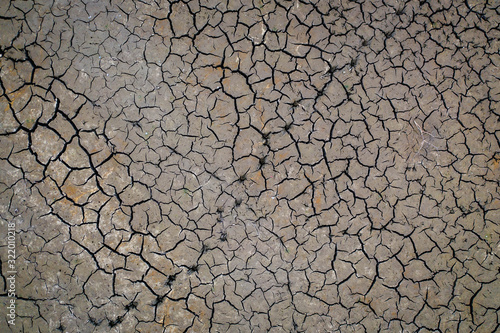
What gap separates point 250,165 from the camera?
2.83m

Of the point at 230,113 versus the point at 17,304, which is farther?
the point at 230,113

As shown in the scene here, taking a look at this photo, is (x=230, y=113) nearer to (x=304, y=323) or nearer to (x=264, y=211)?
(x=264, y=211)

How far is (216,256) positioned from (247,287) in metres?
0.37

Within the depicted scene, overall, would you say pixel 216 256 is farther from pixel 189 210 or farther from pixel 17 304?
pixel 17 304

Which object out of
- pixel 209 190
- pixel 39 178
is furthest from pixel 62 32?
pixel 209 190

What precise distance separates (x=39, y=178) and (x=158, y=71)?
53.1 inches

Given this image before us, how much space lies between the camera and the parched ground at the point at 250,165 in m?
2.68

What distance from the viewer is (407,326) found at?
2.76 metres

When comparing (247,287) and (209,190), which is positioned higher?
(209,190)

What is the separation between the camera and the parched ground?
2678 mm

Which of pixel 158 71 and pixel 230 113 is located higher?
pixel 158 71

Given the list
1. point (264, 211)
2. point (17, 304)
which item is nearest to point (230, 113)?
point (264, 211)

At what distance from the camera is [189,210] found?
275 cm

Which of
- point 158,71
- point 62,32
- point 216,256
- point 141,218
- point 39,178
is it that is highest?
point 62,32
